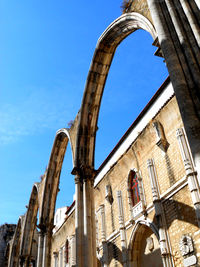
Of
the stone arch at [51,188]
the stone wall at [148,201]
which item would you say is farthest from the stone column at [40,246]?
the stone wall at [148,201]

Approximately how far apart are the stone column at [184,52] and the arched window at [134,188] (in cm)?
806

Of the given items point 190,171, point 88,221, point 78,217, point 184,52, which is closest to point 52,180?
point 78,217

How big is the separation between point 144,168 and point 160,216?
2.31 meters

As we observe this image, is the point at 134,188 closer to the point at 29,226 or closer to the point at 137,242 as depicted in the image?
the point at 137,242

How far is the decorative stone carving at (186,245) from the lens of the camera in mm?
8070

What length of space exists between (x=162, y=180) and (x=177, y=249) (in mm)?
2388

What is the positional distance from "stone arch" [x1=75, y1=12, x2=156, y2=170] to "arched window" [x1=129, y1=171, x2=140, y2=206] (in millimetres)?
3176

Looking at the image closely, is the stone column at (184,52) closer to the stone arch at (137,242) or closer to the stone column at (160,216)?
the stone column at (160,216)

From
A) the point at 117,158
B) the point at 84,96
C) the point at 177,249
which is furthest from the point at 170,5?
the point at 117,158

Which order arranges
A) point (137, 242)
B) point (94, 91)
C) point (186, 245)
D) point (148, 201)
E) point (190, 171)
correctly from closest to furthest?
point (186, 245)
point (190, 171)
point (94, 91)
point (148, 201)
point (137, 242)

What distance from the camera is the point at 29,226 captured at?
1759 centimetres

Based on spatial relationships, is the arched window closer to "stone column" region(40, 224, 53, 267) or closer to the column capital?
the column capital

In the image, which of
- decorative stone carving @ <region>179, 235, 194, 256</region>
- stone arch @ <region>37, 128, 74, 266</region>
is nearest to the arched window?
stone arch @ <region>37, 128, 74, 266</region>

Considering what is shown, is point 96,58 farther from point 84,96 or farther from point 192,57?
point 192,57
